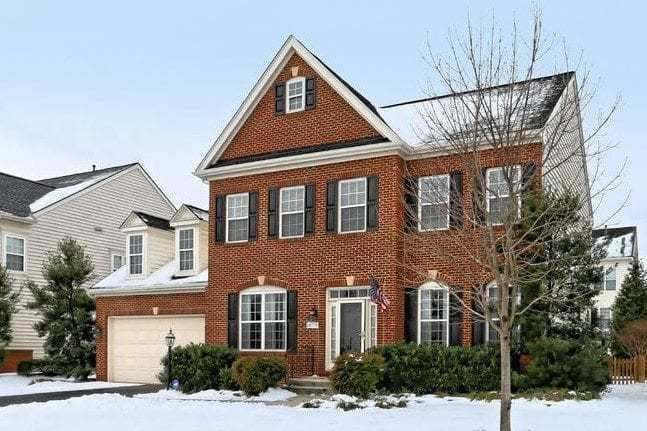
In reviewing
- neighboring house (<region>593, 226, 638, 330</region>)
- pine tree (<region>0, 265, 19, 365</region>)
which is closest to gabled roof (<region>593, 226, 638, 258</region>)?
neighboring house (<region>593, 226, 638, 330</region>)

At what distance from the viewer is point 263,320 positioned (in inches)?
831

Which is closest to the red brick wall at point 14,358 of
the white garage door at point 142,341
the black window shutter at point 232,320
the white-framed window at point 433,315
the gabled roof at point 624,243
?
the white garage door at point 142,341

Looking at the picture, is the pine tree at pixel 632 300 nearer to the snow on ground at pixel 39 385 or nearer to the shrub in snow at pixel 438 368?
the shrub in snow at pixel 438 368

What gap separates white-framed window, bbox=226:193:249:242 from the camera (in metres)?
21.9

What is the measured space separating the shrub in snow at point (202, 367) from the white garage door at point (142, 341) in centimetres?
295

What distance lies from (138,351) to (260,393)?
25.0 ft

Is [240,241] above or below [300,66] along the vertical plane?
below

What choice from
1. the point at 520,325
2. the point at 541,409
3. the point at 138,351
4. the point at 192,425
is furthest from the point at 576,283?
the point at 138,351

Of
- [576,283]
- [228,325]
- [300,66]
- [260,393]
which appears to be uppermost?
[300,66]

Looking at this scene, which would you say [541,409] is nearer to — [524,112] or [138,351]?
[524,112]

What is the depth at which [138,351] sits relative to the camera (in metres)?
24.0

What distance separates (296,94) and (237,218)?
4171mm

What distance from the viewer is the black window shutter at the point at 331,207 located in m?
20.2

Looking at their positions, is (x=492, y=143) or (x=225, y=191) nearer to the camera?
(x=492, y=143)
